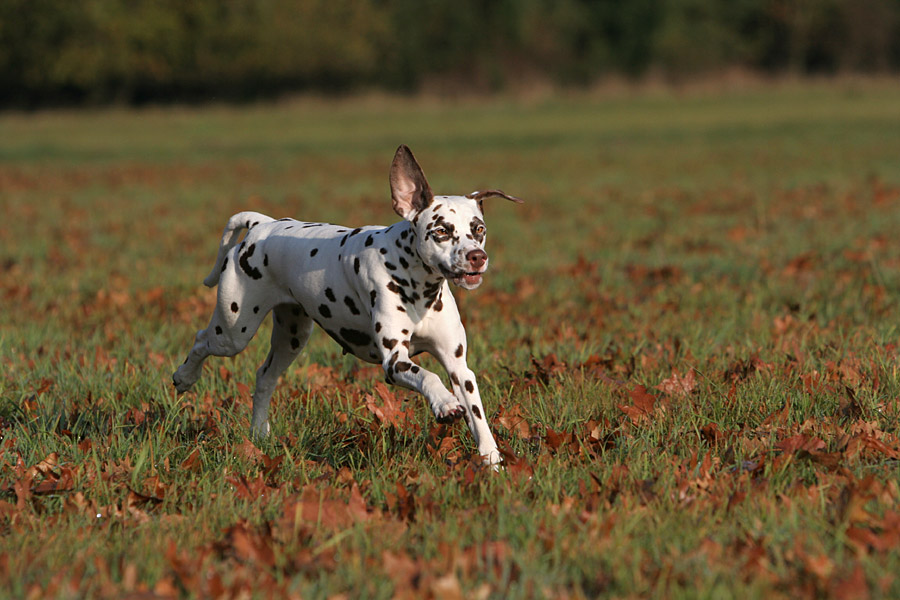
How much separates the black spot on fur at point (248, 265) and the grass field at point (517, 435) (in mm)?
Result: 728

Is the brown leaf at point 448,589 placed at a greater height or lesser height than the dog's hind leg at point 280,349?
greater

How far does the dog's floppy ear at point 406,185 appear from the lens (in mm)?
4641

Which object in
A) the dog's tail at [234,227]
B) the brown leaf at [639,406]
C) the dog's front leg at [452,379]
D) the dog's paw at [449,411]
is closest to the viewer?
the dog's paw at [449,411]

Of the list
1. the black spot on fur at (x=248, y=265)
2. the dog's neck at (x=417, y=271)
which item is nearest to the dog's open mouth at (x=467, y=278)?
the dog's neck at (x=417, y=271)

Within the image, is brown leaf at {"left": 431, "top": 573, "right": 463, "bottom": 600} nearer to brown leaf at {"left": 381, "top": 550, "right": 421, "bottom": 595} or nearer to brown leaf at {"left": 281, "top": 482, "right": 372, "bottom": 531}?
brown leaf at {"left": 381, "top": 550, "right": 421, "bottom": 595}

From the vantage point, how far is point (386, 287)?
4652 mm

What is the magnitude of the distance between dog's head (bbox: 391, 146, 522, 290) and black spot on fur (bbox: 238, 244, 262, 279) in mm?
1012

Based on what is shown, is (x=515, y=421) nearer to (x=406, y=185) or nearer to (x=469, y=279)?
(x=469, y=279)

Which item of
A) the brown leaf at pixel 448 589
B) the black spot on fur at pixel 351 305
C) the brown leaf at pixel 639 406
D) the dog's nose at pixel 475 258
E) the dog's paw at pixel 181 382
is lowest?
the dog's paw at pixel 181 382

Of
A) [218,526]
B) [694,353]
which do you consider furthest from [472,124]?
[218,526]

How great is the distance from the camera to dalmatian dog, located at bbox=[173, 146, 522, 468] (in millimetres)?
4488

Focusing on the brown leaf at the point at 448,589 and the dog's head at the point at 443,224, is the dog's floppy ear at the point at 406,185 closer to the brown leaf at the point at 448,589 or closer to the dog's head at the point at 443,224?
the dog's head at the point at 443,224

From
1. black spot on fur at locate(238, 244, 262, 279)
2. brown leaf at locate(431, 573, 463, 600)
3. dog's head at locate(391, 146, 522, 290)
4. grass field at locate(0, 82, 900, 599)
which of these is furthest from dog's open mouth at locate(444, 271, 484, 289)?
brown leaf at locate(431, 573, 463, 600)

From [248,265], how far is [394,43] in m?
65.2
